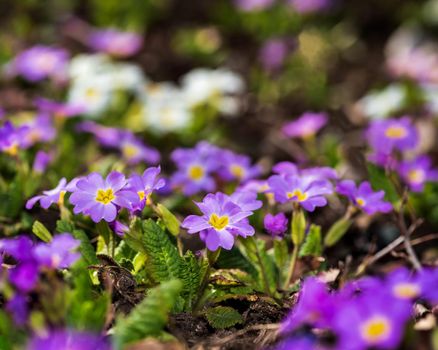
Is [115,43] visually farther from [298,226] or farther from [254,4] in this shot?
[298,226]

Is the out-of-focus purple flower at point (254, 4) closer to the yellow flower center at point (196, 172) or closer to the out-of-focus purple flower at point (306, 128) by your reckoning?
the out-of-focus purple flower at point (306, 128)

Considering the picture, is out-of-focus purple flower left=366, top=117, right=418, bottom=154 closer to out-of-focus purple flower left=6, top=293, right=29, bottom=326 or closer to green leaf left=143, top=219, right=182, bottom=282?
green leaf left=143, top=219, right=182, bottom=282

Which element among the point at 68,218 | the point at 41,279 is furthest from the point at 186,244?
the point at 41,279

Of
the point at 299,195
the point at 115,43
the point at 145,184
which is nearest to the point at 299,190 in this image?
the point at 299,195

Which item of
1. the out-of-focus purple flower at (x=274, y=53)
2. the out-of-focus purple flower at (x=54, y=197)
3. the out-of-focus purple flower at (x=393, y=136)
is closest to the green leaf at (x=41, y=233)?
the out-of-focus purple flower at (x=54, y=197)

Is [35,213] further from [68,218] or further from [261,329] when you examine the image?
[261,329]

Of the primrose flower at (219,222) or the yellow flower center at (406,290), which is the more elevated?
the yellow flower center at (406,290)
